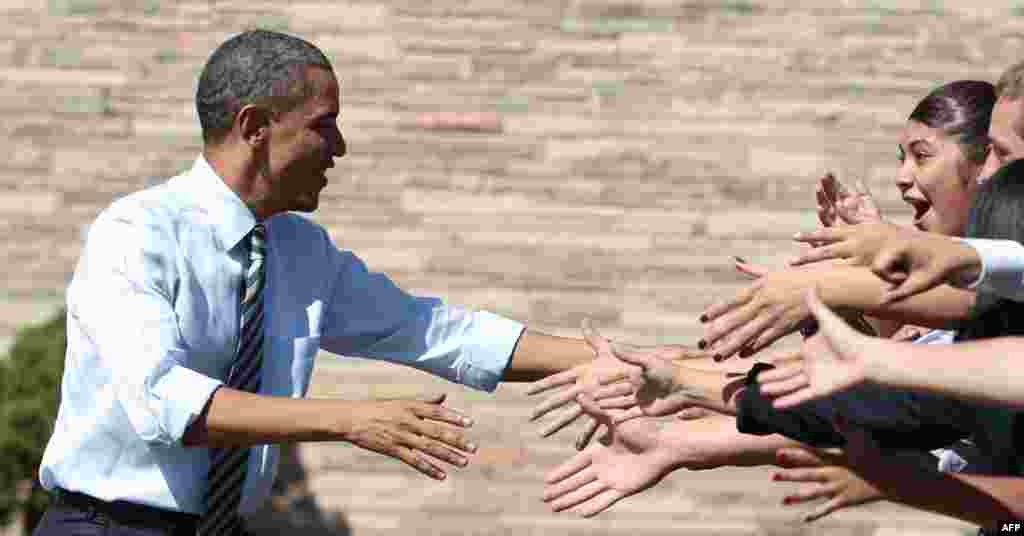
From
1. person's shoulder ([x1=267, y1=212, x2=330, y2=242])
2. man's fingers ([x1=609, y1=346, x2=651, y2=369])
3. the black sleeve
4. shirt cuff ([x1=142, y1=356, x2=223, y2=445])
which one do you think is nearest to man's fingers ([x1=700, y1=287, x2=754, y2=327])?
the black sleeve

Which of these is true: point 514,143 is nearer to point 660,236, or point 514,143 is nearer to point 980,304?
point 660,236

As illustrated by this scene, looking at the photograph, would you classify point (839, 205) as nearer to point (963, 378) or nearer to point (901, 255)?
point (901, 255)

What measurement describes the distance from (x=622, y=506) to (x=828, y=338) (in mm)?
4714

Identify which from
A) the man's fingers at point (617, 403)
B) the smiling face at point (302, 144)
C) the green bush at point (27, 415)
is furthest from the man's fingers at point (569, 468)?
the green bush at point (27, 415)

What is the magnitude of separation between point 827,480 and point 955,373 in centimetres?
38

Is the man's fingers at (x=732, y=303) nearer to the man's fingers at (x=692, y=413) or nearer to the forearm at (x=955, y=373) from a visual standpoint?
the forearm at (x=955, y=373)

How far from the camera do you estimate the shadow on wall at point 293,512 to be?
24.0 feet

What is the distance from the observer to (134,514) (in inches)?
142

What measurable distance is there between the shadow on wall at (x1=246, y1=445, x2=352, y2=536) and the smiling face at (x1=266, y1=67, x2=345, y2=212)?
3.59 m

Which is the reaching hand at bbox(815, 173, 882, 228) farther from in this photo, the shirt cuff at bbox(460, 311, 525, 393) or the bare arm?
the bare arm

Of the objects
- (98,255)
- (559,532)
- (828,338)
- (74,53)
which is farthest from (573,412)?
(74,53)

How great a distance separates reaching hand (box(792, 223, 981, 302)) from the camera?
2.75m

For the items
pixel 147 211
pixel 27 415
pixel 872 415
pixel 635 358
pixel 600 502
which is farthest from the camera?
pixel 27 415

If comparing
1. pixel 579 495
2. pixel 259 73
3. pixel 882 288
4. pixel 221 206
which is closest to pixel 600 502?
pixel 579 495
